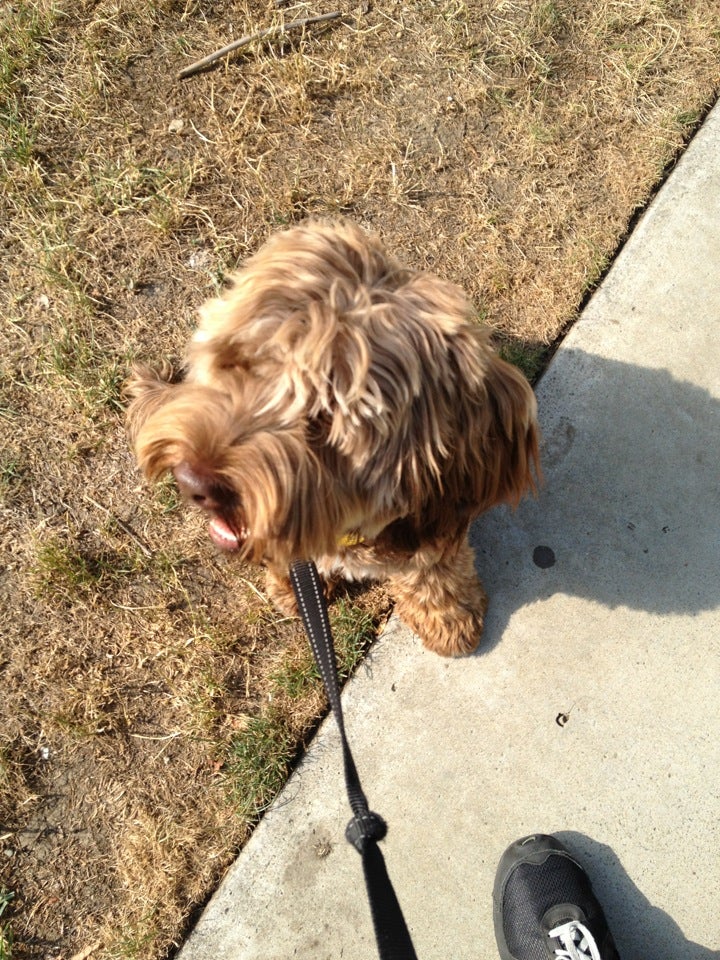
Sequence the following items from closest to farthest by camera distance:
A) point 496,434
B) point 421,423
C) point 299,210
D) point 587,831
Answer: point 421,423 < point 496,434 < point 587,831 < point 299,210

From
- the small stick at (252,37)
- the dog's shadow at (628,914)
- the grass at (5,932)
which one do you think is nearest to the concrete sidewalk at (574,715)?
the dog's shadow at (628,914)

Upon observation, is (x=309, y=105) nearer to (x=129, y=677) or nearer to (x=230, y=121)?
(x=230, y=121)

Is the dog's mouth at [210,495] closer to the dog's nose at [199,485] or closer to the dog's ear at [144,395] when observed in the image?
the dog's nose at [199,485]

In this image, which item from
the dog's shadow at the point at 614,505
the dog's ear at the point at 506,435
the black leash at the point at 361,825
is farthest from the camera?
the dog's shadow at the point at 614,505

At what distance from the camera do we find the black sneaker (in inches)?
109

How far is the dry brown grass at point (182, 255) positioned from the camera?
3.01 metres

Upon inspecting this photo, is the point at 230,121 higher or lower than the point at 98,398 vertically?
higher

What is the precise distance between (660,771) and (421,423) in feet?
6.32

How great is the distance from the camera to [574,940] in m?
2.78

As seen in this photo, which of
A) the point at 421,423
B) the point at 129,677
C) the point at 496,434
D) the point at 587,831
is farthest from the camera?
the point at 129,677

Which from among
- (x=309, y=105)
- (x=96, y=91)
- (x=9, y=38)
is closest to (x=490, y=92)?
(x=309, y=105)

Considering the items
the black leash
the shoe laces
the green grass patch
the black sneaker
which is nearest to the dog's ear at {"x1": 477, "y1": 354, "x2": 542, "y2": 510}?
the black leash

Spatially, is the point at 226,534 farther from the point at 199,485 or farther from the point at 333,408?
the point at 333,408

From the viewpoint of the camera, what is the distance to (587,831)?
2930 millimetres
